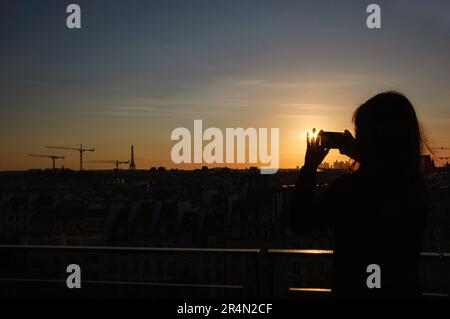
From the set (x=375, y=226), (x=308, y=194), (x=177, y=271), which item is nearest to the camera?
(x=375, y=226)

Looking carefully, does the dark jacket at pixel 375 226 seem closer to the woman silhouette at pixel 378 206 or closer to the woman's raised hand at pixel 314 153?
the woman silhouette at pixel 378 206

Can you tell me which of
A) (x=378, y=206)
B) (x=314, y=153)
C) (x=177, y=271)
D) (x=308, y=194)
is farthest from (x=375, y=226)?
(x=177, y=271)

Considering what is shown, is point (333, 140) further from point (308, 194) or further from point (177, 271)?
point (177, 271)

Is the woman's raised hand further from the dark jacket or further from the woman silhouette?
the dark jacket

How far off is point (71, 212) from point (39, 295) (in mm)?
31177

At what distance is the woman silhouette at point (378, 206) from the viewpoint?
1.97 m

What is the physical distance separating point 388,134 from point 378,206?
329 millimetres

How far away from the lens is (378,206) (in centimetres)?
198

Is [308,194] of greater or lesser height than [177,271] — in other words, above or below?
above

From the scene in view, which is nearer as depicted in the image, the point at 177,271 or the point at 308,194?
the point at 308,194

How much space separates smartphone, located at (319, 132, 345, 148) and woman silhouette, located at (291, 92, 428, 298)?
7 cm

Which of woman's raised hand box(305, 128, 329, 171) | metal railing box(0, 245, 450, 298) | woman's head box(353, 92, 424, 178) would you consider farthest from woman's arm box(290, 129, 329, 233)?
metal railing box(0, 245, 450, 298)
